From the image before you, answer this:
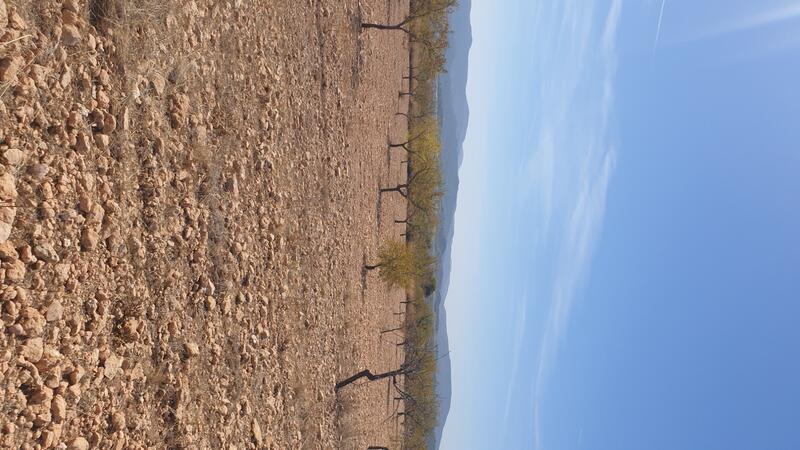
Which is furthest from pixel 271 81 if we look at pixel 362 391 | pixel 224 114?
pixel 362 391

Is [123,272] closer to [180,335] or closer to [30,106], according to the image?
[180,335]

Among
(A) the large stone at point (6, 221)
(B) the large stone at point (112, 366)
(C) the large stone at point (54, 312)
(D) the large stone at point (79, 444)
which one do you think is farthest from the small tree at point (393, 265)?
(A) the large stone at point (6, 221)

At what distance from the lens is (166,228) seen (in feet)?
24.9

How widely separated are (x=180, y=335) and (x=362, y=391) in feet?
35.3

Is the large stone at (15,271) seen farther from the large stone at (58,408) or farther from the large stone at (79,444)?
the large stone at (79,444)

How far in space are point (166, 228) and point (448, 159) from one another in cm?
8610

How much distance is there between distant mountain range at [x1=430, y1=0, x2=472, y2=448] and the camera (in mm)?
80812

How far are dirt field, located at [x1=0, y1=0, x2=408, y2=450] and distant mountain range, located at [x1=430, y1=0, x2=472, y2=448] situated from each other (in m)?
49.3

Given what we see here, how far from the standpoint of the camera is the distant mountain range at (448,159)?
80812mm

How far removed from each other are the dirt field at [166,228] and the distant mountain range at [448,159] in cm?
4931

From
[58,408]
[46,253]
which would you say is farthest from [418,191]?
[58,408]

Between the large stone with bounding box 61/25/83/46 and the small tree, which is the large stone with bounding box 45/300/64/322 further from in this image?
the small tree

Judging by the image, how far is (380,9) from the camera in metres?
23.1

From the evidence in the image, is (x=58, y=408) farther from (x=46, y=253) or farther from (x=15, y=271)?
(x=46, y=253)
